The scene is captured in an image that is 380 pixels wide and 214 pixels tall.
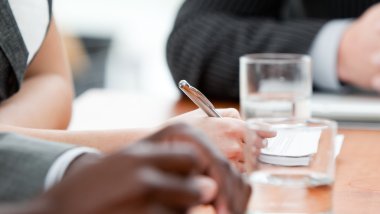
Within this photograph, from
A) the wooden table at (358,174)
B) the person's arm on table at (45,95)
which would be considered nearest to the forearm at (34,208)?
the wooden table at (358,174)

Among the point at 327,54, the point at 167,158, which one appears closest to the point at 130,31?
the point at 327,54

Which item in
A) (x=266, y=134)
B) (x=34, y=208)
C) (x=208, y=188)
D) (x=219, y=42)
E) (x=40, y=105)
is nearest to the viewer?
(x=34, y=208)

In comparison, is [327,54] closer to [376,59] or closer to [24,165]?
[376,59]

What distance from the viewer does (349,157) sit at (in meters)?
0.83

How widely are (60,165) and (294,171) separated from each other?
0.71ft

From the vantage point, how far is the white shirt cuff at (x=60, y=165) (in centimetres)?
46

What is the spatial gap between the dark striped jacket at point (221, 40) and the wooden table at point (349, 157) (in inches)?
3.3

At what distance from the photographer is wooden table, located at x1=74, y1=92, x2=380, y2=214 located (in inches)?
25.0

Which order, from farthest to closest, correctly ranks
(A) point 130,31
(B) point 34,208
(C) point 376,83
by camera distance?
(A) point 130,31
(C) point 376,83
(B) point 34,208

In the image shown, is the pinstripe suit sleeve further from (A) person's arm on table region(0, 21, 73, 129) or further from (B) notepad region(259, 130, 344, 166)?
(B) notepad region(259, 130, 344, 166)

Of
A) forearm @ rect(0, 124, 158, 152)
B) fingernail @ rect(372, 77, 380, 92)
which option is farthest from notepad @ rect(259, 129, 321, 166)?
fingernail @ rect(372, 77, 380, 92)

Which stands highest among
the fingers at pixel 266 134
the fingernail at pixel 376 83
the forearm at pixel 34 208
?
the forearm at pixel 34 208

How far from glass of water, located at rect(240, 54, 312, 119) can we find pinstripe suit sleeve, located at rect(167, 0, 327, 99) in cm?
24

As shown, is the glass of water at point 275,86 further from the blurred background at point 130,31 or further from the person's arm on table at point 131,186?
the blurred background at point 130,31
